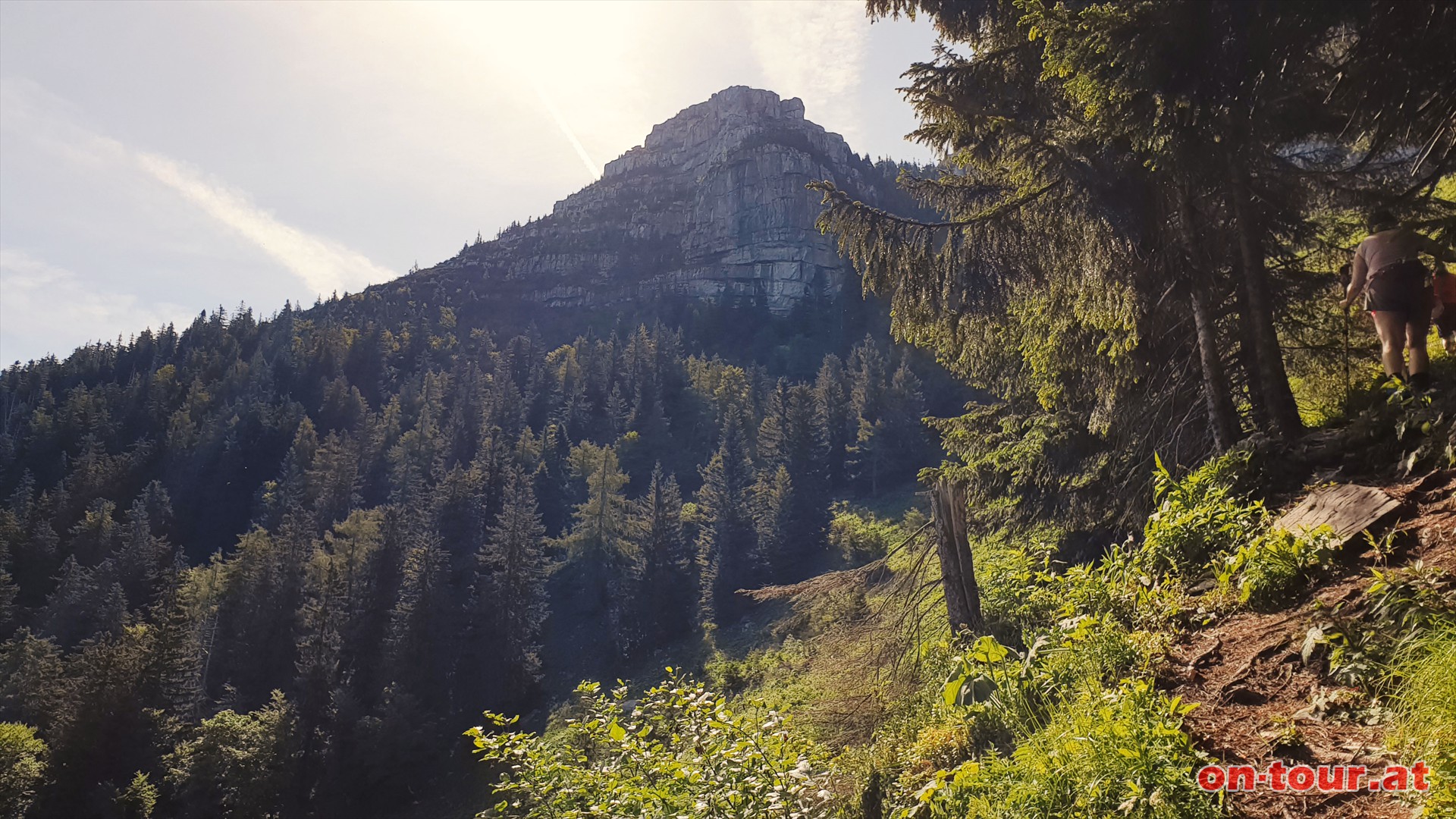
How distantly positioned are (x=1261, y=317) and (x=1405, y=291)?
802 mm

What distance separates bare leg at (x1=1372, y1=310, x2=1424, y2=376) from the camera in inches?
195

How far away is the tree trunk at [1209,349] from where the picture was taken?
5867 mm

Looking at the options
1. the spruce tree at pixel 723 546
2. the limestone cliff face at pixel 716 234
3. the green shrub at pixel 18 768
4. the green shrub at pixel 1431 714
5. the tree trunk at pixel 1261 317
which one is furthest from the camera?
the limestone cliff face at pixel 716 234

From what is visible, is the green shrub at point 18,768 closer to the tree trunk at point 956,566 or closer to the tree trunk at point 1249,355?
the tree trunk at point 956,566

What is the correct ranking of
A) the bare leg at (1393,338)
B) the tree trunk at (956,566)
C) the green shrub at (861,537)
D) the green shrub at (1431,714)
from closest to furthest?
the green shrub at (1431,714), the bare leg at (1393,338), the tree trunk at (956,566), the green shrub at (861,537)

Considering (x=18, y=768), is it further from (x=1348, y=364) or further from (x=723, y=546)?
(x=1348, y=364)

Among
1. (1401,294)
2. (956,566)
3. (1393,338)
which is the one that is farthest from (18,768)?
(1401,294)

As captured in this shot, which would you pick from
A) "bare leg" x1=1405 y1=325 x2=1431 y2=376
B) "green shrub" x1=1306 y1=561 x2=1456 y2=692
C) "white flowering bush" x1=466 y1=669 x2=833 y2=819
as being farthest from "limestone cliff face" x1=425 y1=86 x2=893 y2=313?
"green shrub" x1=1306 y1=561 x2=1456 y2=692

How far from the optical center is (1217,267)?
6246 millimetres

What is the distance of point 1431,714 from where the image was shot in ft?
8.34

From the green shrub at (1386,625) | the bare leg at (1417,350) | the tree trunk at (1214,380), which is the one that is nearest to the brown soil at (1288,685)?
the green shrub at (1386,625)

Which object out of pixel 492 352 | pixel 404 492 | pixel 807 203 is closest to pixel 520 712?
pixel 404 492

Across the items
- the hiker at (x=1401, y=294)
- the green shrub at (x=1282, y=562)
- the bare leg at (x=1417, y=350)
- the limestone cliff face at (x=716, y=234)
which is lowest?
the green shrub at (x=1282, y=562)

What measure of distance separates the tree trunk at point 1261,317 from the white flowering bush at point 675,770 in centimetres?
428
